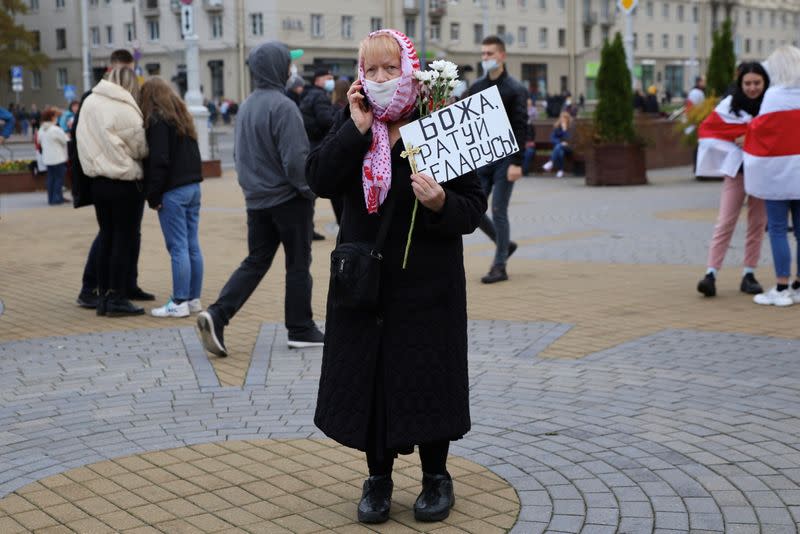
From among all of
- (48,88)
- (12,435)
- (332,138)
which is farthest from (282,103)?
(48,88)

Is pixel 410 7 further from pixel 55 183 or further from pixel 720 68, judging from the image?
pixel 55 183

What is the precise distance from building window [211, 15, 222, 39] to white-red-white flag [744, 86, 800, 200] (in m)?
63.8

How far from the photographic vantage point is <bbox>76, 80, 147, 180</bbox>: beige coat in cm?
875

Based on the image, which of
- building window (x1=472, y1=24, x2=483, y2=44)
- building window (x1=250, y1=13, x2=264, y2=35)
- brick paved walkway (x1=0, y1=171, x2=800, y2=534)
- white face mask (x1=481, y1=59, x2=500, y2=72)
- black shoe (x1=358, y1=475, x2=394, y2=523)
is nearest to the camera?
black shoe (x1=358, y1=475, x2=394, y2=523)

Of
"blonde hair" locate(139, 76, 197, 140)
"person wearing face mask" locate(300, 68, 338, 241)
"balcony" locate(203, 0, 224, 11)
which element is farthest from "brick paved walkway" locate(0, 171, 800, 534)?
"balcony" locate(203, 0, 224, 11)

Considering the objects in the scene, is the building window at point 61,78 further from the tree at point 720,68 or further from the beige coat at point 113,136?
the beige coat at point 113,136

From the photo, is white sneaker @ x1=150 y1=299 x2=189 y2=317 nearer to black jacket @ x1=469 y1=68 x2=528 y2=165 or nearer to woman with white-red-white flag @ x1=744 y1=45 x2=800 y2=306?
black jacket @ x1=469 y1=68 x2=528 y2=165

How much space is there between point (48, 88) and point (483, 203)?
80948 mm

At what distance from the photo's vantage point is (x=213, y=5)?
68.6m

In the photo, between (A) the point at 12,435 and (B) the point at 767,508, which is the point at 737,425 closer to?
(B) the point at 767,508

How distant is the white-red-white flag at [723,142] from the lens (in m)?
9.04

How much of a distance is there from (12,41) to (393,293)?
222 feet

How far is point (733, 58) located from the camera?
2205 cm

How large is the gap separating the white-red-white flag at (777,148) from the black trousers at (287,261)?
11.4 feet
